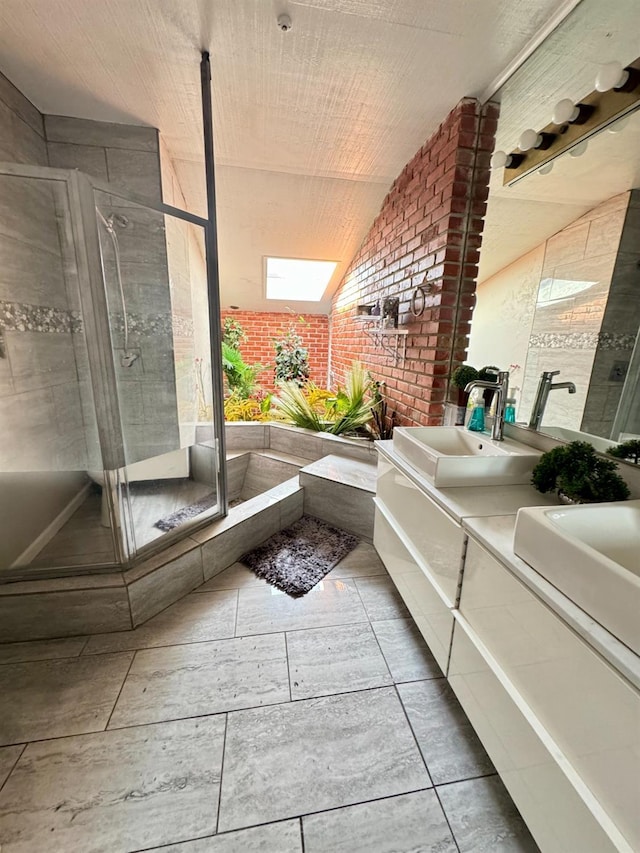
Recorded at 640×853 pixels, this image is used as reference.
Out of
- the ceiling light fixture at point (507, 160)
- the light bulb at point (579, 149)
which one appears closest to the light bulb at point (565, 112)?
the light bulb at point (579, 149)

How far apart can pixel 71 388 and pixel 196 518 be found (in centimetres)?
110

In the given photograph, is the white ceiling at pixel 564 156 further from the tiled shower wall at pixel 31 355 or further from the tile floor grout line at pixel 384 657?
the tiled shower wall at pixel 31 355

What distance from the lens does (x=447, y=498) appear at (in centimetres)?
121

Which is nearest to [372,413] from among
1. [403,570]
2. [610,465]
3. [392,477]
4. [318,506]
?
[318,506]

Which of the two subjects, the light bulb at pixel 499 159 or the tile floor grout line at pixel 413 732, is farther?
the light bulb at pixel 499 159

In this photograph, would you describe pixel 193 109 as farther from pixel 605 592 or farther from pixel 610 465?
pixel 605 592

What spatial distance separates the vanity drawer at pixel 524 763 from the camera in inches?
27.5

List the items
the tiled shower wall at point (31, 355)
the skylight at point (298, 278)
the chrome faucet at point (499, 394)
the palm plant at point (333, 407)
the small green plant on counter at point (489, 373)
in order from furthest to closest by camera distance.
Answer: the skylight at point (298, 278) < the palm plant at point (333, 407) < the small green plant on counter at point (489, 373) < the tiled shower wall at point (31, 355) < the chrome faucet at point (499, 394)

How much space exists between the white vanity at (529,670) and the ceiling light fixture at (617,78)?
1325 mm

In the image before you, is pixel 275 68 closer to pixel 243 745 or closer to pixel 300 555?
pixel 300 555

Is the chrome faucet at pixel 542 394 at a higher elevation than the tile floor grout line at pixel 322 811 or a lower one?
higher

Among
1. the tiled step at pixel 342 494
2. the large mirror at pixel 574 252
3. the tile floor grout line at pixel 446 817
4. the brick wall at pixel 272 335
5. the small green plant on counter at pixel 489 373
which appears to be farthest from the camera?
the brick wall at pixel 272 335

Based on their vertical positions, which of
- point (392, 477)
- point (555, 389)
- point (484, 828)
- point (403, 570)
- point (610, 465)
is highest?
point (555, 389)

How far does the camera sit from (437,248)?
6.67 ft
